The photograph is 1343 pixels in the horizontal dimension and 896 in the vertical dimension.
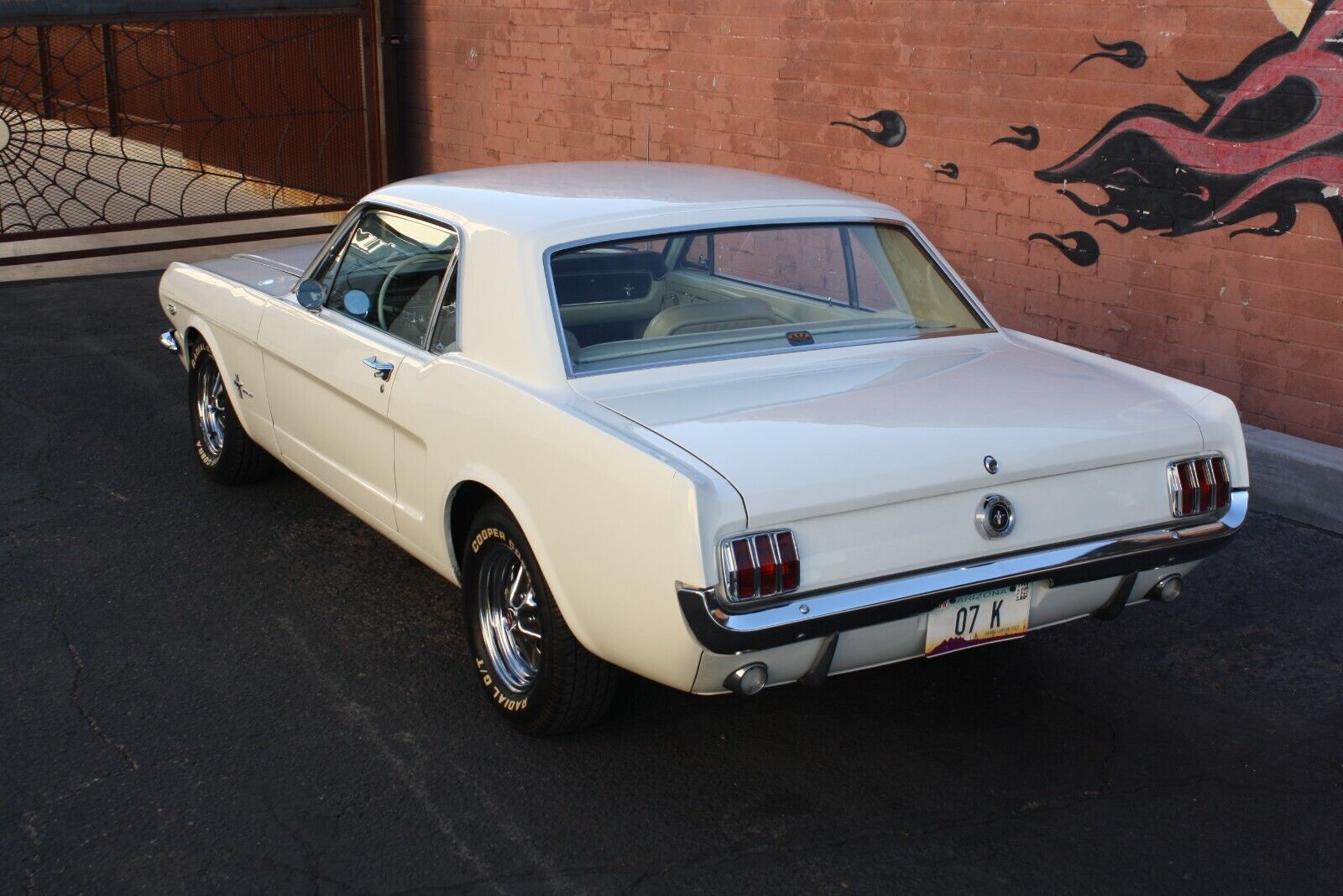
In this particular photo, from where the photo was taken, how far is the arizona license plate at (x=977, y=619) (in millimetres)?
3604

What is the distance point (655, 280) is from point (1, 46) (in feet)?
48.2

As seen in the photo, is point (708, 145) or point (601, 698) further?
point (708, 145)

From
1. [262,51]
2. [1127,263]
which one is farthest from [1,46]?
[1127,263]

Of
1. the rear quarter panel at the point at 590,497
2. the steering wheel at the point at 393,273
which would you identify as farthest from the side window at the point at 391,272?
the rear quarter panel at the point at 590,497

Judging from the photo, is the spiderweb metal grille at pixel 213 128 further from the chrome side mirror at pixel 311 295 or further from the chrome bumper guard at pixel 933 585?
the chrome bumper guard at pixel 933 585

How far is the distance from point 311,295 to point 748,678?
234 centimetres

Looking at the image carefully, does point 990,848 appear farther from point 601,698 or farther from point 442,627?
point 442,627

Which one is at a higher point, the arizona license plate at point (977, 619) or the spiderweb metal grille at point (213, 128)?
the spiderweb metal grille at point (213, 128)

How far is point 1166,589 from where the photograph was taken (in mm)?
4004

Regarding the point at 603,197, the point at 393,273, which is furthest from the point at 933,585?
the point at 393,273

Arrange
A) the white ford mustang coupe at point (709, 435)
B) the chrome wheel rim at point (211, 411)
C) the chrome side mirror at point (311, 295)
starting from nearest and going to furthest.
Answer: the white ford mustang coupe at point (709, 435) → the chrome side mirror at point (311, 295) → the chrome wheel rim at point (211, 411)

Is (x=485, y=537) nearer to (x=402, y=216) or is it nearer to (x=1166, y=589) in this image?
(x=402, y=216)

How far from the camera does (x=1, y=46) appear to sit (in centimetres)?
1639

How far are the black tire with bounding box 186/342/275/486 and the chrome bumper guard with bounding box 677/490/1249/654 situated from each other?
133 inches
